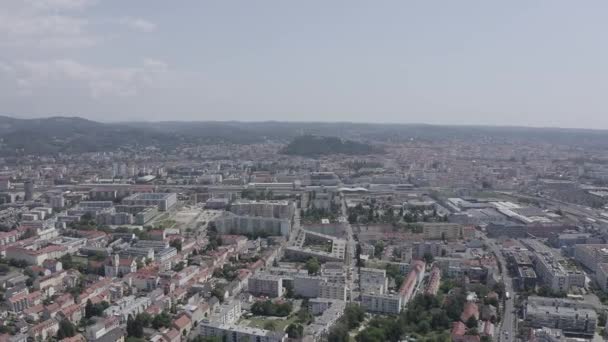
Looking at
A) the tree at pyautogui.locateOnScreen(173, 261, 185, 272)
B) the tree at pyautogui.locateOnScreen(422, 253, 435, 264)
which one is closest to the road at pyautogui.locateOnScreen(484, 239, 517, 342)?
the tree at pyautogui.locateOnScreen(422, 253, 435, 264)

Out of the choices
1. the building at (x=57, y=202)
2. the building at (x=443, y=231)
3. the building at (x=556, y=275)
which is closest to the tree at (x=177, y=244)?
the building at (x=443, y=231)

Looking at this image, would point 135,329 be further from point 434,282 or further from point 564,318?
point 564,318

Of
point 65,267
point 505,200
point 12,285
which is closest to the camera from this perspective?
point 12,285

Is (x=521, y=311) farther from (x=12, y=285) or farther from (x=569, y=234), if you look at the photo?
(x=12, y=285)

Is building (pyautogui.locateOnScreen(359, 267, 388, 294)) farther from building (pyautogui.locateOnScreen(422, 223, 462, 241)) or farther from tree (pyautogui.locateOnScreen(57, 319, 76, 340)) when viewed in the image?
tree (pyautogui.locateOnScreen(57, 319, 76, 340))

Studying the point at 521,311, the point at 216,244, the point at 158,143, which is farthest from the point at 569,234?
the point at 158,143

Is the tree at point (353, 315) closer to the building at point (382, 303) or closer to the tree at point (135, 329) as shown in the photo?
the building at point (382, 303)
